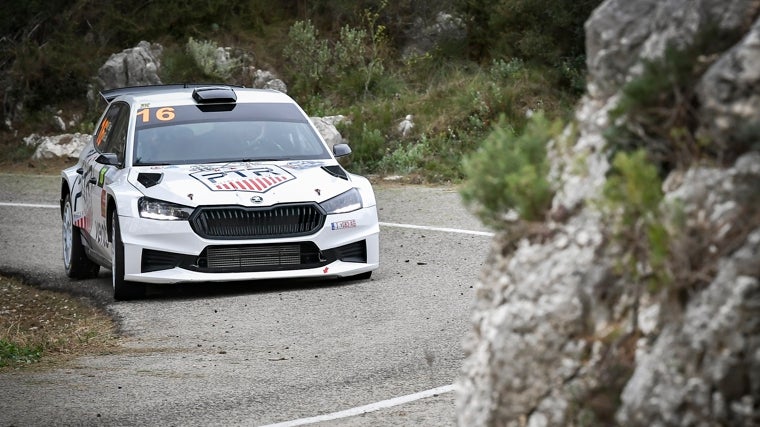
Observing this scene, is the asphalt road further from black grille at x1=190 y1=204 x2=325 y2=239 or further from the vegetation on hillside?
the vegetation on hillside

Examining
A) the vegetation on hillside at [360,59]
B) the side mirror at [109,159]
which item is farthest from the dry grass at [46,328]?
the vegetation on hillside at [360,59]

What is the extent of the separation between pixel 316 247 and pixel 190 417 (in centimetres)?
429

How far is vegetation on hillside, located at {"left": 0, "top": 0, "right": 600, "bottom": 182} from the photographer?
22.6 metres

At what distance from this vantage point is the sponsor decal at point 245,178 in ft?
36.3

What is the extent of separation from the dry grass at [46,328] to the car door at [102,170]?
2.08 ft

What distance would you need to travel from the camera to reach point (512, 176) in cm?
404

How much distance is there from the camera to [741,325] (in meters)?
3.29

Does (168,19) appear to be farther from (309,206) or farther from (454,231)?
(309,206)

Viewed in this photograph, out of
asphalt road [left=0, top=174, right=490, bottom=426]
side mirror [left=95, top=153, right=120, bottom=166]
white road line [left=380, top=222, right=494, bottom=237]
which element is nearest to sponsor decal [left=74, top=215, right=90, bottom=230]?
asphalt road [left=0, top=174, right=490, bottom=426]

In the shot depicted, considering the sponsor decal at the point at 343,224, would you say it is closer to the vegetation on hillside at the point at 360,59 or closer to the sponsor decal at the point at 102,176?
the sponsor decal at the point at 102,176

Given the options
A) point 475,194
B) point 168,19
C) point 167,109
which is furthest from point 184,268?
point 168,19

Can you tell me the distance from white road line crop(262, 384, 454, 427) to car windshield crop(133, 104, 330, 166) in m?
5.08

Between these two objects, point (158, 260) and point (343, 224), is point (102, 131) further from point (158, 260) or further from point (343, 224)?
point (343, 224)

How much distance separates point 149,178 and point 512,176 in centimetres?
761
